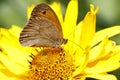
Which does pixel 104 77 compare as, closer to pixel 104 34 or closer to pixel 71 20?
pixel 104 34

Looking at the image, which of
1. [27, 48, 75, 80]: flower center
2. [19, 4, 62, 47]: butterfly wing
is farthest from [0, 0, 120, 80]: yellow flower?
[19, 4, 62, 47]: butterfly wing

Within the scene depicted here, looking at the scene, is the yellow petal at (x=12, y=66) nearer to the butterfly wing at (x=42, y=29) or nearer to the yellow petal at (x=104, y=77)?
the butterfly wing at (x=42, y=29)

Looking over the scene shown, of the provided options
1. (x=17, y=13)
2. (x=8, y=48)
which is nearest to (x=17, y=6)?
(x=17, y=13)

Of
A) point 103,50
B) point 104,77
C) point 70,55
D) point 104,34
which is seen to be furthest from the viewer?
point 70,55

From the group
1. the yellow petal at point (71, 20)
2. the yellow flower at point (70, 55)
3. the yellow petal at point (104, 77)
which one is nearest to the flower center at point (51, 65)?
the yellow flower at point (70, 55)

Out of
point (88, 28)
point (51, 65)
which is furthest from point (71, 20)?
point (51, 65)

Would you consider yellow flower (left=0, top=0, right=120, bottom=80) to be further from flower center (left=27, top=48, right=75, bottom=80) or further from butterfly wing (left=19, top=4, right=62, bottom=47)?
butterfly wing (left=19, top=4, right=62, bottom=47)

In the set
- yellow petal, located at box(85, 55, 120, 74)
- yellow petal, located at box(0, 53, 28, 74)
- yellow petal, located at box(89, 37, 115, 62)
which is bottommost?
yellow petal, located at box(85, 55, 120, 74)

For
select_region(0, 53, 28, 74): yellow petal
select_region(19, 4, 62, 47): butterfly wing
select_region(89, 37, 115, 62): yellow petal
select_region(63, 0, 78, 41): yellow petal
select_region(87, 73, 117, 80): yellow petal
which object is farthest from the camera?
select_region(63, 0, 78, 41): yellow petal
